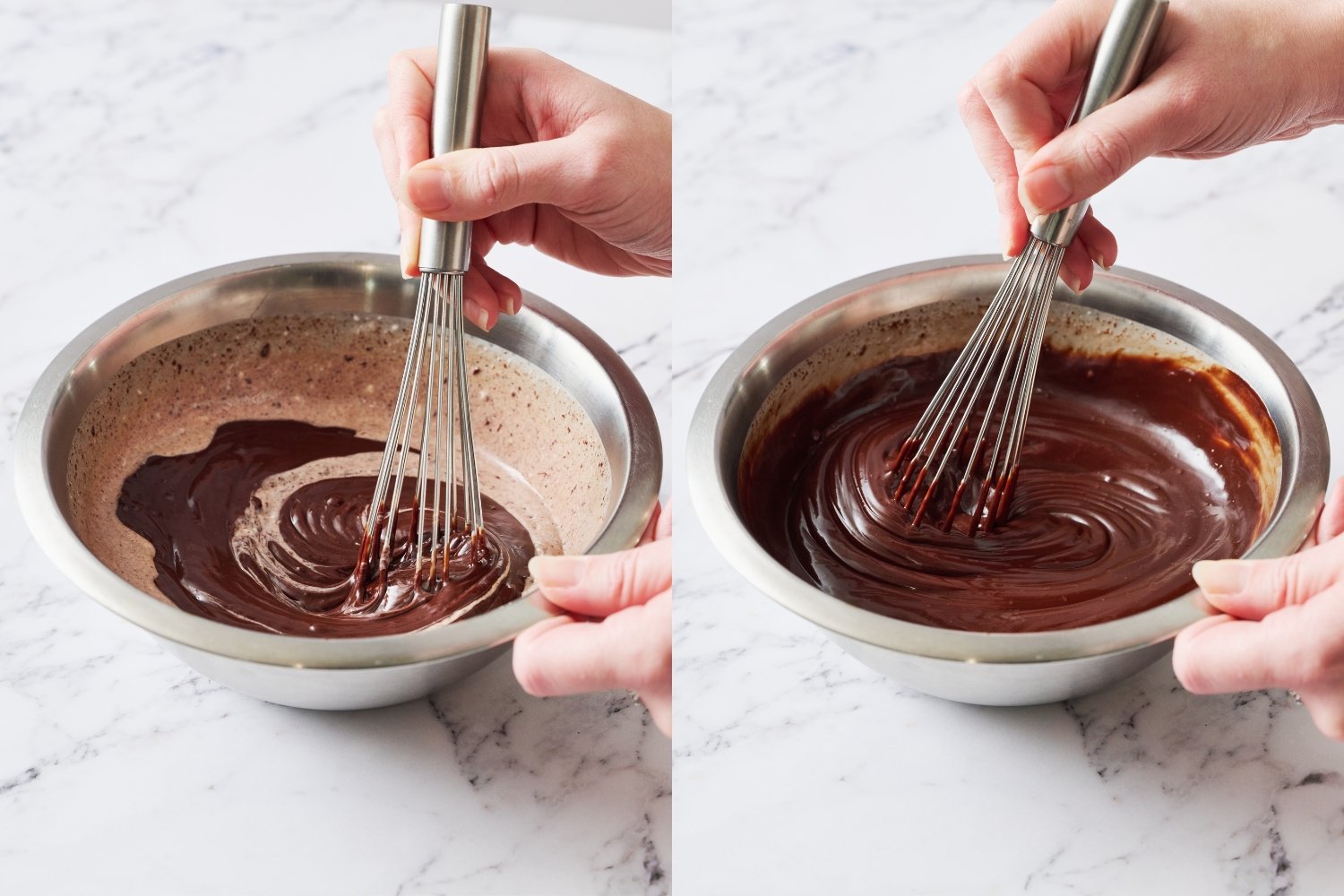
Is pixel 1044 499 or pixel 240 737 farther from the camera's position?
pixel 1044 499

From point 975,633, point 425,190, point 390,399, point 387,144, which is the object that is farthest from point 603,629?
point 387,144

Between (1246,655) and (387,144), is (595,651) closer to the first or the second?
(1246,655)

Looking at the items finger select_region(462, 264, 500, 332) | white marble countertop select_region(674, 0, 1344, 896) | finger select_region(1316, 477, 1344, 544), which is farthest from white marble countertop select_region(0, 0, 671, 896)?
finger select_region(1316, 477, 1344, 544)

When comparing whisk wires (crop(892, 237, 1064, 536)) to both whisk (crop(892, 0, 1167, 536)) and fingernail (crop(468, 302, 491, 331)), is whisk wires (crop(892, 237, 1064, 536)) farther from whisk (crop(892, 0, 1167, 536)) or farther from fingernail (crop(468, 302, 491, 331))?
fingernail (crop(468, 302, 491, 331))

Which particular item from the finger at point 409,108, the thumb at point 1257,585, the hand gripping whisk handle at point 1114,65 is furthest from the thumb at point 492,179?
the thumb at point 1257,585

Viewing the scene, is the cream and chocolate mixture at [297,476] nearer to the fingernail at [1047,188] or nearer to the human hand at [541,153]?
the human hand at [541,153]

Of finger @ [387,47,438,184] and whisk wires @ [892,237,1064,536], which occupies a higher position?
finger @ [387,47,438,184]
